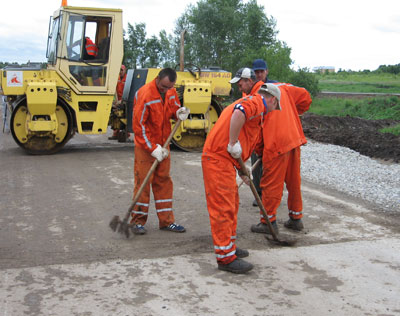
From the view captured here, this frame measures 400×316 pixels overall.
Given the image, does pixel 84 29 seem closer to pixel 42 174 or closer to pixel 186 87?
pixel 186 87

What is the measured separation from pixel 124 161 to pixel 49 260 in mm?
5223

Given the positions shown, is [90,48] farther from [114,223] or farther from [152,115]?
[114,223]

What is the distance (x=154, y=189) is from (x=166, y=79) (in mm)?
1245

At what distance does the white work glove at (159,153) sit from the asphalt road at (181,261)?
86 centimetres

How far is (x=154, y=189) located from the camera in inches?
227

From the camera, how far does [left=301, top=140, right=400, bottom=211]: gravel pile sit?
7375 mm

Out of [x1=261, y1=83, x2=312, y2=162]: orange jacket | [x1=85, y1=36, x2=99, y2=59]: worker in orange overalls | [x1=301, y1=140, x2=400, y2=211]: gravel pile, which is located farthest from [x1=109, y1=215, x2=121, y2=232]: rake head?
[x1=85, y1=36, x2=99, y2=59]: worker in orange overalls

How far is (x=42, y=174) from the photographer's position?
8.62 meters

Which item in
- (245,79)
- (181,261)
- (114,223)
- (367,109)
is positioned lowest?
(181,261)

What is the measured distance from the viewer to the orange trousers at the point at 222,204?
4.52 meters

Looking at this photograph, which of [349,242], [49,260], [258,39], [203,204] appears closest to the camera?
[49,260]

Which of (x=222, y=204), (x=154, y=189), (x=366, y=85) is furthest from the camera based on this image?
(x=366, y=85)

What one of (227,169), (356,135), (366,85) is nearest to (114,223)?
(227,169)

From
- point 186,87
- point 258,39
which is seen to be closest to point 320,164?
point 186,87
